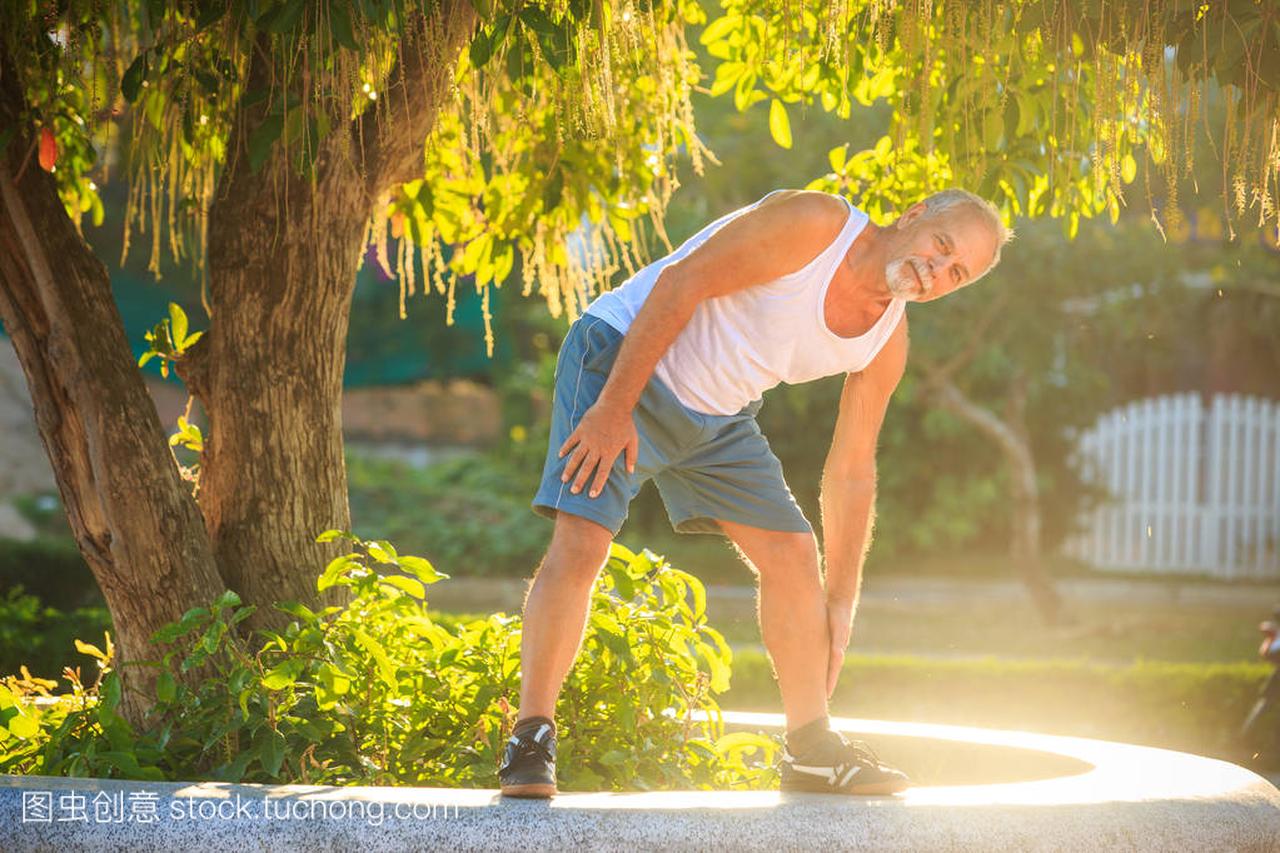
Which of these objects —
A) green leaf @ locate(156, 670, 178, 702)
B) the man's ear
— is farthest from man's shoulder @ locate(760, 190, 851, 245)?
green leaf @ locate(156, 670, 178, 702)

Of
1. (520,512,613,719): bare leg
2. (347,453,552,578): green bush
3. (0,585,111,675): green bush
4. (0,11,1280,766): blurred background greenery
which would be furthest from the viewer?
(347,453,552,578): green bush

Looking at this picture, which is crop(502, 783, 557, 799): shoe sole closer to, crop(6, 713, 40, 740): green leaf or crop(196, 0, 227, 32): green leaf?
crop(6, 713, 40, 740): green leaf

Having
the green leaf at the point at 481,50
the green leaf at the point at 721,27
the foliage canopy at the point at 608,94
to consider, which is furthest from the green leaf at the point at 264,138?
the green leaf at the point at 721,27

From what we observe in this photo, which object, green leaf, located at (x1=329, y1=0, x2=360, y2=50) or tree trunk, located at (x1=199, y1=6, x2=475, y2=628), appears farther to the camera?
tree trunk, located at (x1=199, y1=6, x2=475, y2=628)

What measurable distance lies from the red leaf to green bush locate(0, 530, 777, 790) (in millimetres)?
1150

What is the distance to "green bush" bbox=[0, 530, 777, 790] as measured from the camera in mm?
2943

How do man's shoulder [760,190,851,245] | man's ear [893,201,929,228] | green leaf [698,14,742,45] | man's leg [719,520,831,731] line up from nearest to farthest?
man's shoulder [760,190,851,245] → man's ear [893,201,929,228] → man's leg [719,520,831,731] → green leaf [698,14,742,45]

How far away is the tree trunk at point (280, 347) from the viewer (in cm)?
351

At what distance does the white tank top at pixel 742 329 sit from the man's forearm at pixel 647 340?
0.34ft

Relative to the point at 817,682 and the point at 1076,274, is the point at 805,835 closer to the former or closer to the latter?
the point at 817,682

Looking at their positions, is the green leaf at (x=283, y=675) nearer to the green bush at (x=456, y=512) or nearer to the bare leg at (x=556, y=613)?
the bare leg at (x=556, y=613)

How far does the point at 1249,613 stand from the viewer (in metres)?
12.6

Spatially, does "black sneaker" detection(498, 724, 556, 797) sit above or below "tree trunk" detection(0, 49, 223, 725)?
below

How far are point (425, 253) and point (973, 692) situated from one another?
13.5ft
